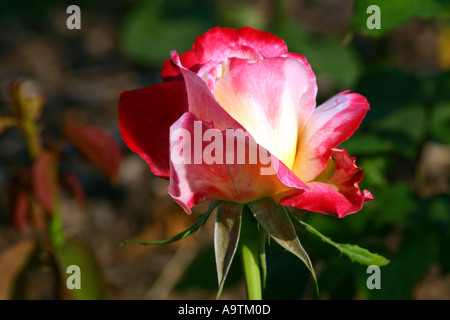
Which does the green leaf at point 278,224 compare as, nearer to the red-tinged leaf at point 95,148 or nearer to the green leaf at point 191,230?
the green leaf at point 191,230

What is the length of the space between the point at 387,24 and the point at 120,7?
2.30 metres

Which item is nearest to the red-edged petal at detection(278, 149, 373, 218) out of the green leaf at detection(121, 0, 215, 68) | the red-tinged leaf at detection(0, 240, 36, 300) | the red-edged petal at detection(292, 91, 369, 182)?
the red-edged petal at detection(292, 91, 369, 182)

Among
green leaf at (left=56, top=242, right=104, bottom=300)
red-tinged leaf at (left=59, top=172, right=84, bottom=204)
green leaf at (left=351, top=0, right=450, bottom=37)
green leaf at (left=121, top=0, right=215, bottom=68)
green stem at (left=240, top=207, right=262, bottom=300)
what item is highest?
green leaf at (left=121, top=0, right=215, bottom=68)

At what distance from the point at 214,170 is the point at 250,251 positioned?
81mm

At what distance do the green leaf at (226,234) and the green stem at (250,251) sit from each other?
2cm

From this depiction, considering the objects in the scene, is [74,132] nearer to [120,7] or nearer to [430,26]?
[430,26]

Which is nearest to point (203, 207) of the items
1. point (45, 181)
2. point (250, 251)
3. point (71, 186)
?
point (71, 186)

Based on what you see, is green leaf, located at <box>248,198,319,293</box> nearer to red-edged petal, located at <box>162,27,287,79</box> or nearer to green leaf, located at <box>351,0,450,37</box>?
red-edged petal, located at <box>162,27,287,79</box>

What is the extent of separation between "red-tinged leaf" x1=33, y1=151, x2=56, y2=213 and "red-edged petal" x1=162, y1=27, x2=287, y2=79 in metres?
0.40

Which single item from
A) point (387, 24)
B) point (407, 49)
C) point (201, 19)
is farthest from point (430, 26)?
point (387, 24)

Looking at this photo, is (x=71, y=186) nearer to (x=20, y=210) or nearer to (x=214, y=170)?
(x=20, y=210)

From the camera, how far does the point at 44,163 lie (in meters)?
0.84

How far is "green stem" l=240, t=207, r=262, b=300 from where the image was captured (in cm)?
48

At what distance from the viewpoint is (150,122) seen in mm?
483
